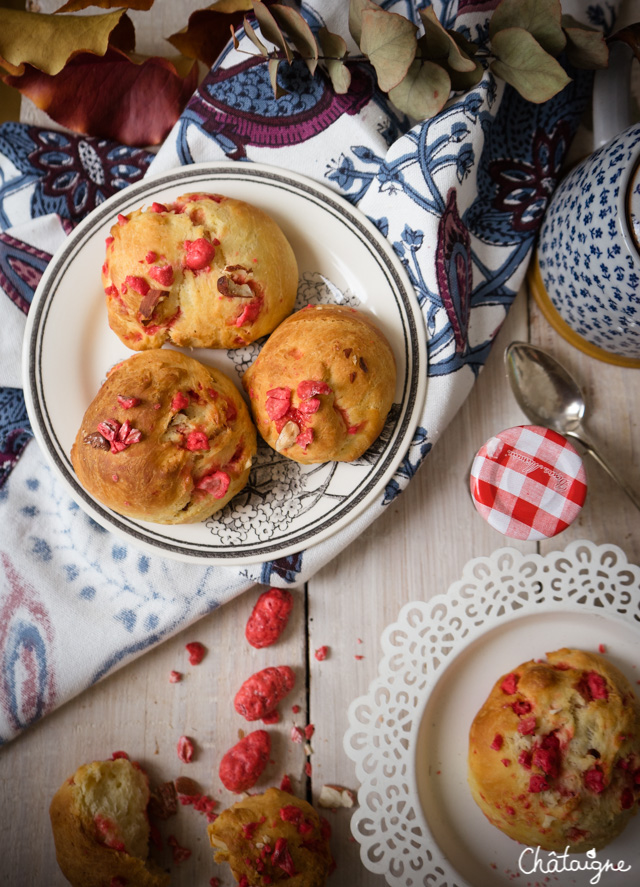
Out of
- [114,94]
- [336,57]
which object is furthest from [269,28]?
[114,94]

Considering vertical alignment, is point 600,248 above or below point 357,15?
below

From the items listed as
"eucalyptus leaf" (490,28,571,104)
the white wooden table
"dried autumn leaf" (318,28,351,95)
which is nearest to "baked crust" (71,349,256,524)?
the white wooden table

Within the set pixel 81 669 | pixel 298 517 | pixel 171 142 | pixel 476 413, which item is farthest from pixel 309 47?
pixel 81 669

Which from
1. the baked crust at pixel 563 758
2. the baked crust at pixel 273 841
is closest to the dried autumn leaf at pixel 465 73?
the baked crust at pixel 563 758

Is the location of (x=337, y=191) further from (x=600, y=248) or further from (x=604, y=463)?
(x=604, y=463)

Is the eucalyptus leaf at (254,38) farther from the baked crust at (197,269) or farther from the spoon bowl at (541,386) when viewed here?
the spoon bowl at (541,386)

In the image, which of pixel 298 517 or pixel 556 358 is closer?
pixel 298 517

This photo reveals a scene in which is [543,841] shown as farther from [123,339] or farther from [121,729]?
[123,339]
